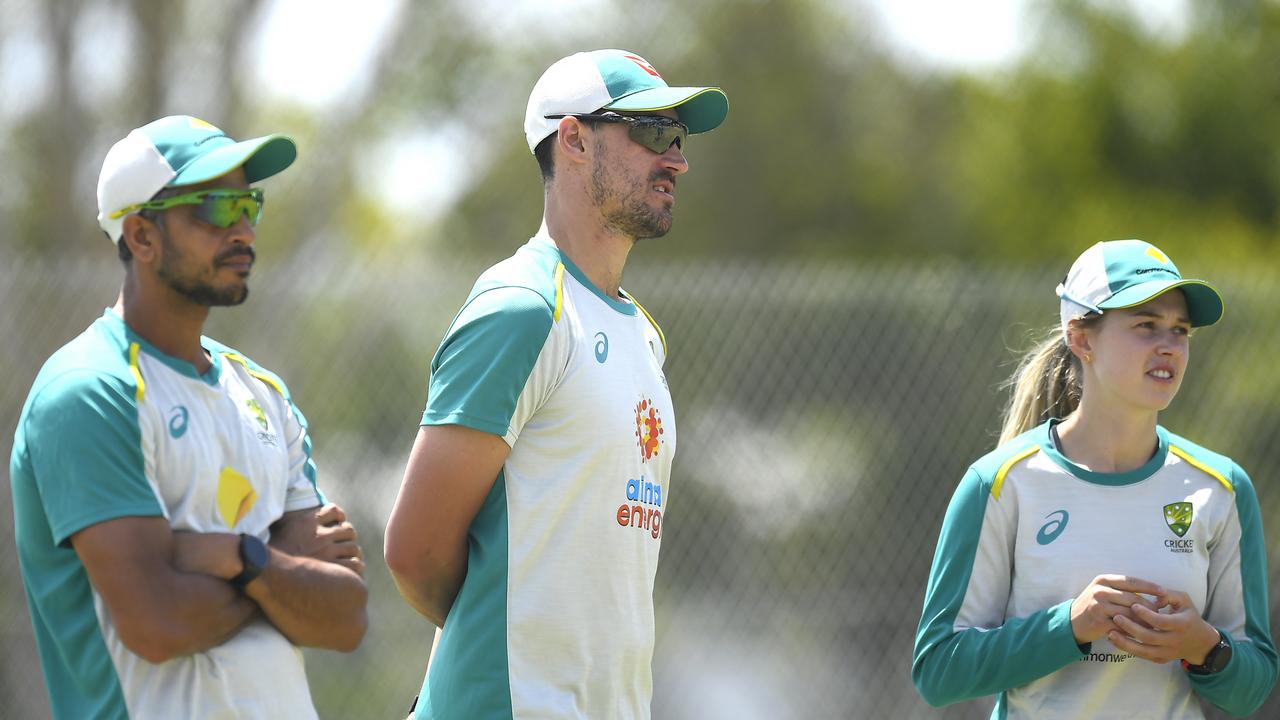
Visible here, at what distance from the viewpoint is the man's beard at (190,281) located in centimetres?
337

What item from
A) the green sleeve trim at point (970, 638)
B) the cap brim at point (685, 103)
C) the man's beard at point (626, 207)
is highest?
the cap brim at point (685, 103)

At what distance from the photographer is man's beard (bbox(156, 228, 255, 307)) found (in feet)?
11.1

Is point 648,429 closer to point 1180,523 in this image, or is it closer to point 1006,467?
point 1006,467

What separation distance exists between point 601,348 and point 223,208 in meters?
0.99

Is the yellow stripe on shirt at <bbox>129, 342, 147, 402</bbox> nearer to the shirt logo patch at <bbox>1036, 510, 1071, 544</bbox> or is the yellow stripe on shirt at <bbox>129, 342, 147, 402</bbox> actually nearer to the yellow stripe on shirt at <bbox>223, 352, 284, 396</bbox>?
the yellow stripe on shirt at <bbox>223, 352, 284, 396</bbox>

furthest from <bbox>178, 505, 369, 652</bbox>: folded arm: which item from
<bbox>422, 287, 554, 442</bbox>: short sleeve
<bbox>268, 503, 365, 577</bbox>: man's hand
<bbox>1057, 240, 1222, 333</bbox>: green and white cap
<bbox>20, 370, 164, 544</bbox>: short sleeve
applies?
<bbox>1057, 240, 1222, 333</bbox>: green and white cap

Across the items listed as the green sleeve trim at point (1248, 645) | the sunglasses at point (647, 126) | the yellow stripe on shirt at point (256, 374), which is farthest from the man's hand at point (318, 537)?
the green sleeve trim at point (1248, 645)

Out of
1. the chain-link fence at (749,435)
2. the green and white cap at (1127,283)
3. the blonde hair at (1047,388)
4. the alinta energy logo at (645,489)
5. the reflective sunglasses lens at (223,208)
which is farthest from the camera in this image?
the chain-link fence at (749,435)

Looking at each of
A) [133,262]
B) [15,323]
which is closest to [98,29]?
[15,323]

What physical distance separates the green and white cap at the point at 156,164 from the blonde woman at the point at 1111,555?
81.1 inches

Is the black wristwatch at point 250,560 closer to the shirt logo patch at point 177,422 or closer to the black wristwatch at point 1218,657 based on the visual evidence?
the shirt logo patch at point 177,422

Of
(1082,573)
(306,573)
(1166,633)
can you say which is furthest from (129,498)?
(1166,633)

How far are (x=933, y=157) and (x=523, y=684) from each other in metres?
18.8

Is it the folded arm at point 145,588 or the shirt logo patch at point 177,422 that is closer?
the folded arm at point 145,588
